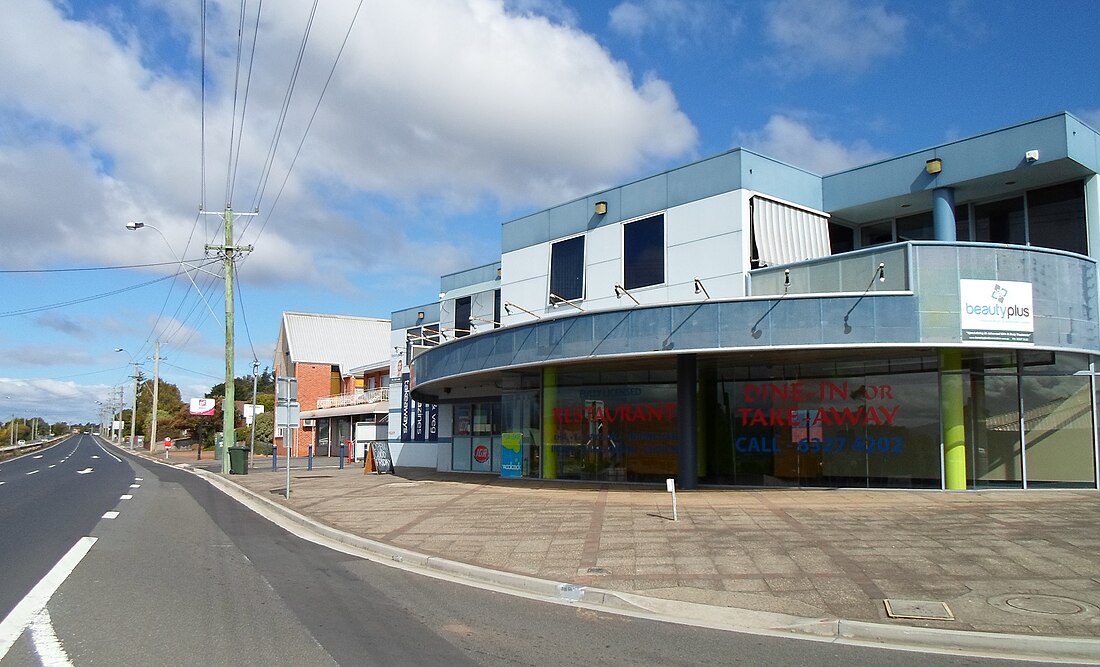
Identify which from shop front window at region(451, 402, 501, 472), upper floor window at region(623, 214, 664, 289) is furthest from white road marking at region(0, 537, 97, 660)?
shop front window at region(451, 402, 501, 472)

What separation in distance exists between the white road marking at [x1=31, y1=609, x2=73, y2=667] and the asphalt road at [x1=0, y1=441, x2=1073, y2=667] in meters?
0.03

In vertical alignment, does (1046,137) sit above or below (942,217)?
above

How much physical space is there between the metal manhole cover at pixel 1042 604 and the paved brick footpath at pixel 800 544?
2 centimetres

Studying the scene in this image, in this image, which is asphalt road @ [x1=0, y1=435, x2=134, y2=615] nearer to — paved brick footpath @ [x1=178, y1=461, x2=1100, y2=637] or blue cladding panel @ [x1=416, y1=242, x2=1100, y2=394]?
paved brick footpath @ [x1=178, y1=461, x2=1100, y2=637]

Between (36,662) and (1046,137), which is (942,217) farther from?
(36,662)

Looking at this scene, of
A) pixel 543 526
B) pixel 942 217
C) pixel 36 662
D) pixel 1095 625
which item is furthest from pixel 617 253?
pixel 36 662

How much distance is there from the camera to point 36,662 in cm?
657

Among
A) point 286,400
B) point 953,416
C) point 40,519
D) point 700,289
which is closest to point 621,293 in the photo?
point 700,289

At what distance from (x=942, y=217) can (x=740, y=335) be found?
6.22 metres

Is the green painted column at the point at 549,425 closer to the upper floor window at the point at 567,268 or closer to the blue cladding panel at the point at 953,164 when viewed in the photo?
the upper floor window at the point at 567,268

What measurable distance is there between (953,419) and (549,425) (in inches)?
433

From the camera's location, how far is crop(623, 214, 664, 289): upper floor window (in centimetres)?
2122

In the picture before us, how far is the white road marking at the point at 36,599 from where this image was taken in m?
7.41

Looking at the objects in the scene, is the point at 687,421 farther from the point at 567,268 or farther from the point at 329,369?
the point at 329,369
